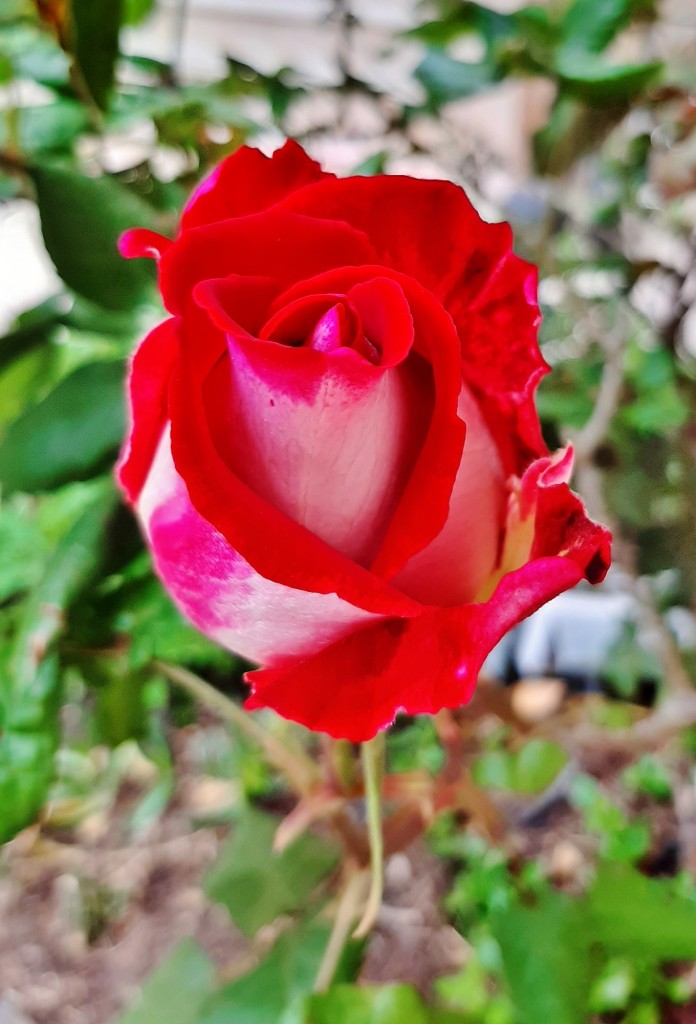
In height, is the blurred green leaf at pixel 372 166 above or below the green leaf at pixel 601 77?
below

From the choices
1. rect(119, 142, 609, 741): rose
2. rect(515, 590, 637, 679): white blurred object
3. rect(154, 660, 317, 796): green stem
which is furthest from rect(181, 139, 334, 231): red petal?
rect(515, 590, 637, 679): white blurred object

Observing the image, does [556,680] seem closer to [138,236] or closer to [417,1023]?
[417,1023]

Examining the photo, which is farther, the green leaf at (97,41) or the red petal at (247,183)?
the green leaf at (97,41)

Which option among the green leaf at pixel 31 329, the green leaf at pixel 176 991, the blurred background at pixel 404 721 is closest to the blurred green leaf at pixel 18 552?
the blurred background at pixel 404 721

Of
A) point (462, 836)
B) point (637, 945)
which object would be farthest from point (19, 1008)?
point (637, 945)

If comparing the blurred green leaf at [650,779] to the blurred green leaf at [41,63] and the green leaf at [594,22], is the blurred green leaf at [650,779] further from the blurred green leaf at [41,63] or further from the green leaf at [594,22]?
the blurred green leaf at [41,63]

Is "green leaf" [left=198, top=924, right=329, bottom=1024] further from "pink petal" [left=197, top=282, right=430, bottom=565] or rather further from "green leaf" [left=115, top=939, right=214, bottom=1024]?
"pink petal" [left=197, top=282, right=430, bottom=565]

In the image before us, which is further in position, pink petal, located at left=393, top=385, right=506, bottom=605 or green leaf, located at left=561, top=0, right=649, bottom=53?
green leaf, located at left=561, top=0, right=649, bottom=53

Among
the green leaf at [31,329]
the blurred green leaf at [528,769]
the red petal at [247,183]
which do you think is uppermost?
the red petal at [247,183]
